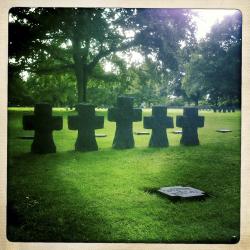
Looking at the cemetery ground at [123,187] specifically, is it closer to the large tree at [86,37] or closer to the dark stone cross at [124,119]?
the dark stone cross at [124,119]

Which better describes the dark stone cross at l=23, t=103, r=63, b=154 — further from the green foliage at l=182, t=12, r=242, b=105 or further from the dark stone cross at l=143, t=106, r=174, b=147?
the green foliage at l=182, t=12, r=242, b=105

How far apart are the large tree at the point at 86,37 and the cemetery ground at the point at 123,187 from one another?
41 centimetres

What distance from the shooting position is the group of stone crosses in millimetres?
2758

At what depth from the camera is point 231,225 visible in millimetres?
2455

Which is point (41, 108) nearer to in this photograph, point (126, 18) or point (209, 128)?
point (126, 18)

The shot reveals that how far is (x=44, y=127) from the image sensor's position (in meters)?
2.77

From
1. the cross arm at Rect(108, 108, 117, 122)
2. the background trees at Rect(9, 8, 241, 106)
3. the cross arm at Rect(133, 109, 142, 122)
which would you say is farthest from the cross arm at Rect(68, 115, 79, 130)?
the cross arm at Rect(133, 109, 142, 122)

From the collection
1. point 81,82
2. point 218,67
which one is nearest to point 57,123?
point 81,82

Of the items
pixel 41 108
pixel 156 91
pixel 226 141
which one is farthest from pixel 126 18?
pixel 226 141

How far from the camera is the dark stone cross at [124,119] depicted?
278cm

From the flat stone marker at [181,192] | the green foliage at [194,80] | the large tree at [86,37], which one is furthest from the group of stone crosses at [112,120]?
the flat stone marker at [181,192]

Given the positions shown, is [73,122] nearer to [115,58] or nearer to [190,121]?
[115,58]

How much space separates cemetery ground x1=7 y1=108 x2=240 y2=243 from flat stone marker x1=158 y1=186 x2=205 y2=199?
0.05 meters

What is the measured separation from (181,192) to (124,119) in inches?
30.6
